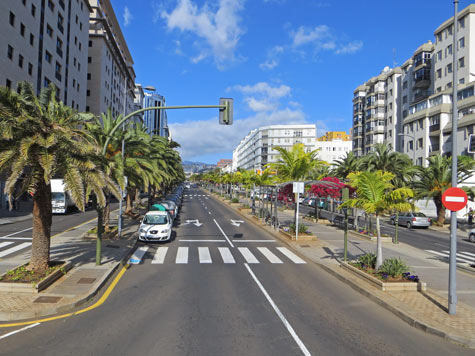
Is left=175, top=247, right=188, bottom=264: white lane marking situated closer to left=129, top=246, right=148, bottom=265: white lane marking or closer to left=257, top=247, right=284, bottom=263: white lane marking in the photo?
left=129, top=246, right=148, bottom=265: white lane marking

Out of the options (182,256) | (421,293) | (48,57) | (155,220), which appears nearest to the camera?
(421,293)

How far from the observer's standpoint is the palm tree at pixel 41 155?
10.2 meters

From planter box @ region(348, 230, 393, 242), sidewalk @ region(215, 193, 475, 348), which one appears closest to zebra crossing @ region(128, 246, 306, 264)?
sidewalk @ region(215, 193, 475, 348)

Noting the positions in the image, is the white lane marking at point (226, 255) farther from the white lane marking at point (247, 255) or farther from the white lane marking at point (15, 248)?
the white lane marking at point (15, 248)

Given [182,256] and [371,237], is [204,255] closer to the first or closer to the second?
[182,256]

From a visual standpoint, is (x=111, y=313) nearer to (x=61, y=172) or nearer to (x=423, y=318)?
(x=61, y=172)

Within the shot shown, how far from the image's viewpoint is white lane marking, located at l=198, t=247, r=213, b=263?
15.7 metres

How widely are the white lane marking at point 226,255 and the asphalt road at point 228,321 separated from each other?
1.60m

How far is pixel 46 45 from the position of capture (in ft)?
132

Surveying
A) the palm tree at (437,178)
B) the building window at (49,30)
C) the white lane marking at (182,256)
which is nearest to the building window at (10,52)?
the building window at (49,30)

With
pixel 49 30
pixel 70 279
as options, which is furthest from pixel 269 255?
pixel 49 30

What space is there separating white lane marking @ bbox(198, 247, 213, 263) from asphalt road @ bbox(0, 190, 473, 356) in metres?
→ 1.41

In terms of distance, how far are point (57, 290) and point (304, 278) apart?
8099 mm

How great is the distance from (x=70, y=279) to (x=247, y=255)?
828cm
